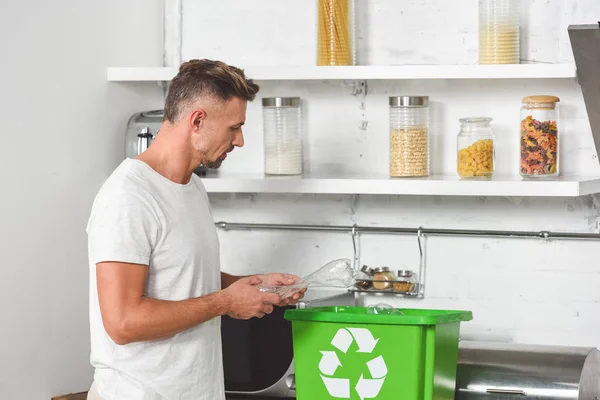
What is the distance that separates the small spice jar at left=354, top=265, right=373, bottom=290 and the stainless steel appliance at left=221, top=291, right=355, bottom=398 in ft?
0.76

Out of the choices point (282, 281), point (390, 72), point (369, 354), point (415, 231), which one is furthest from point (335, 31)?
point (369, 354)

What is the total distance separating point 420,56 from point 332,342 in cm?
109

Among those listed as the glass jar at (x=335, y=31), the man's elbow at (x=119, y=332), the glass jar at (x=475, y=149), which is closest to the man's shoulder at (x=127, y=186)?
the man's elbow at (x=119, y=332)

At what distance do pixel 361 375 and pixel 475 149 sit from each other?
82 centimetres

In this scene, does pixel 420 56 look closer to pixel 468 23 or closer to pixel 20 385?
pixel 468 23

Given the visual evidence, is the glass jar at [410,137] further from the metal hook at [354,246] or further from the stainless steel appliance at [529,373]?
the stainless steel appliance at [529,373]

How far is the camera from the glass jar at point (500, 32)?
255cm

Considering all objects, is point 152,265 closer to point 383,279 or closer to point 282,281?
point 282,281

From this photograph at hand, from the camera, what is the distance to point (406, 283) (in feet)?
9.16

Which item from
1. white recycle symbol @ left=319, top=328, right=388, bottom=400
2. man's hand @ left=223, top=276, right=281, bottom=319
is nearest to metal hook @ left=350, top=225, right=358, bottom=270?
white recycle symbol @ left=319, top=328, right=388, bottom=400

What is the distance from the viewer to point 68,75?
249 centimetres

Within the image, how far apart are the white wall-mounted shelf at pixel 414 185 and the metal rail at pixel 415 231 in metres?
0.19

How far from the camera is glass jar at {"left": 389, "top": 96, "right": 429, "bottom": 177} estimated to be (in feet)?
8.50

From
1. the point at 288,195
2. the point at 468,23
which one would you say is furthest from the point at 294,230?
the point at 468,23
